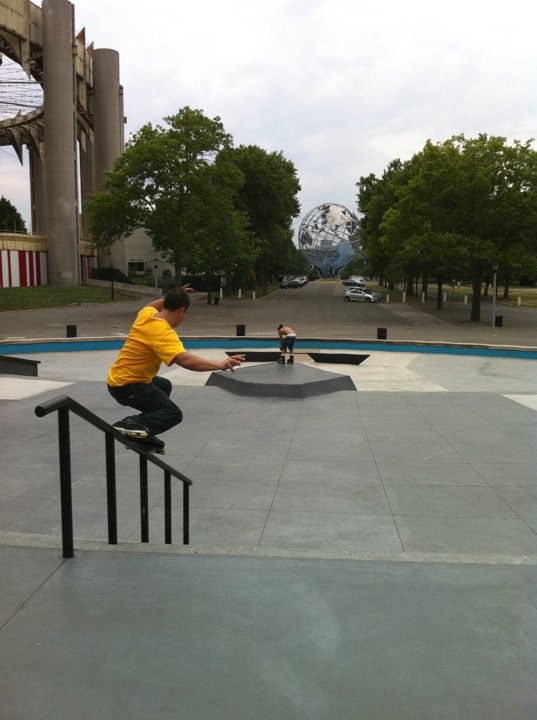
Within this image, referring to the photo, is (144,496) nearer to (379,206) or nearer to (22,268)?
(22,268)

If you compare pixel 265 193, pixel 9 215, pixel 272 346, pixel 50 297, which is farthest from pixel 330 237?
pixel 272 346

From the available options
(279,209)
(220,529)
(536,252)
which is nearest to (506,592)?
(220,529)

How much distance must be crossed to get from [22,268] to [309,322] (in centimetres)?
3197

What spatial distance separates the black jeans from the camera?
550cm

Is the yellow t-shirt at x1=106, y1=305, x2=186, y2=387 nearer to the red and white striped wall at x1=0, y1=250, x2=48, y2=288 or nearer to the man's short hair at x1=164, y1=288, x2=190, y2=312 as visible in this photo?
the man's short hair at x1=164, y1=288, x2=190, y2=312

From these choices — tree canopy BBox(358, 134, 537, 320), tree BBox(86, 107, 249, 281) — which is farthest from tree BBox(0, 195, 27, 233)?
tree canopy BBox(358, 134, 537, 320)

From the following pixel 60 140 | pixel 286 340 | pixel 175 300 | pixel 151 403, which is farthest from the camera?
pixel 60 140

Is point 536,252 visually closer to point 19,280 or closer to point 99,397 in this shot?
point 99,397

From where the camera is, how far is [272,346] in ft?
81.3

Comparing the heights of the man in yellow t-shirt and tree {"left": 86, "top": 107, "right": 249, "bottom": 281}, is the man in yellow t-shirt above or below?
below

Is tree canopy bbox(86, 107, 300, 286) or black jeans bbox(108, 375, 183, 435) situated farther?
tree canopy bbox(86, 107, 300, 286)

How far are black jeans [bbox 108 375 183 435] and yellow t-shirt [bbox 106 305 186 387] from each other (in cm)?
7

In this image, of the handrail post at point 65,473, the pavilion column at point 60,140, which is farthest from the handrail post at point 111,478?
the pavilion column at point 60,140

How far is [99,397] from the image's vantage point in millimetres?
13359
